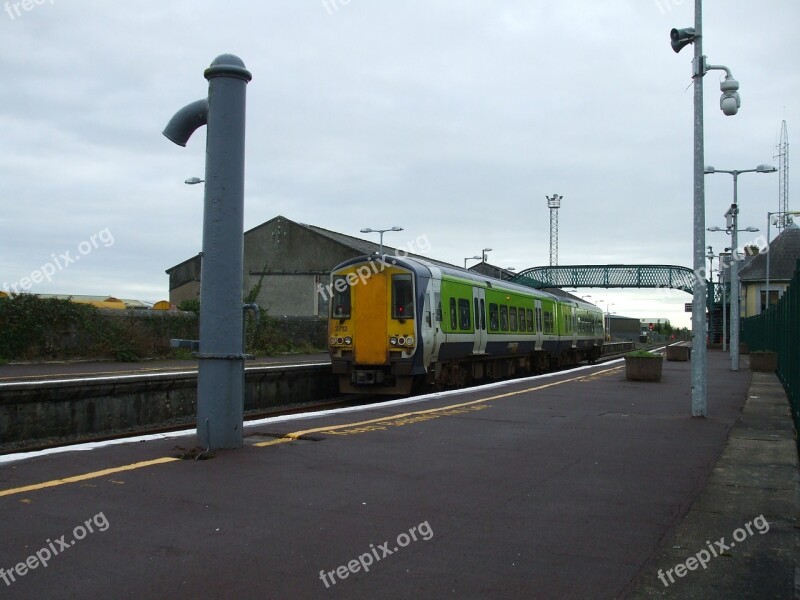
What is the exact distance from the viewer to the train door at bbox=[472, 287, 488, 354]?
68.3ft

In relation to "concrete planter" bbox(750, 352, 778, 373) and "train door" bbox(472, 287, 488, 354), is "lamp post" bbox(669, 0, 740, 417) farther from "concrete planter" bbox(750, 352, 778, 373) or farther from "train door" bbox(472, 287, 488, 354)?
"concrete planter" bbox(750, 352, 778, 373)

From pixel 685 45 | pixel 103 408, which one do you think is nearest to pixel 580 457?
pixel 685 45

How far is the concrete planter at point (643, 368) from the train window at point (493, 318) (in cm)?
408

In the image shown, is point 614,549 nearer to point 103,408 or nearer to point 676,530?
point 676,530

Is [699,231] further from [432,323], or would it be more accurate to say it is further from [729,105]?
[432,323]

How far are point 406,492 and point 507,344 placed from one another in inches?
708

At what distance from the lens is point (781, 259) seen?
2544 inches

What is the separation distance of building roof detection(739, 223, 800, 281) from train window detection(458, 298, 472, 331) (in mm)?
50663

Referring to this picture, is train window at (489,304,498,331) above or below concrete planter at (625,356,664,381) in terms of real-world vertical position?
above

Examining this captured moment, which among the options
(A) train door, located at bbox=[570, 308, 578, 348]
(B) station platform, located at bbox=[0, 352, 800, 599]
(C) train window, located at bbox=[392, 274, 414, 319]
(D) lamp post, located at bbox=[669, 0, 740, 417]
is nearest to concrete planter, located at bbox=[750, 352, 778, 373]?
(A) train door, located at bbox=[570, 308, 578, 348]

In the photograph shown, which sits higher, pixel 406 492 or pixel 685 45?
pixel 685 45

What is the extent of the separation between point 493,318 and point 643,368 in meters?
4.65

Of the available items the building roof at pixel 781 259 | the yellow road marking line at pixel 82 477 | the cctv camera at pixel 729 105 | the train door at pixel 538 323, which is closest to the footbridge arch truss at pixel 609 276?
the building roof at pixel 781 259

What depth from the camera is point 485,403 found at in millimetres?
13008
